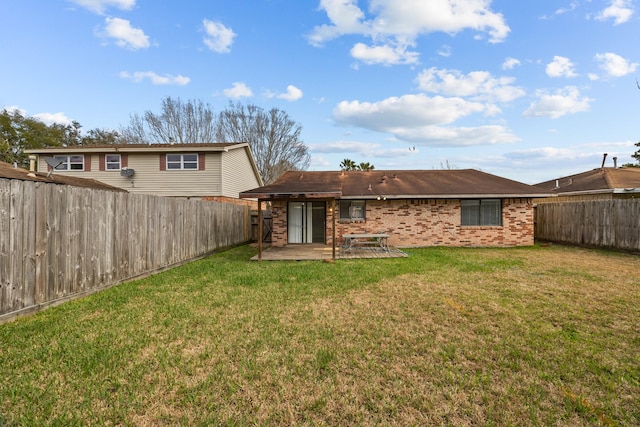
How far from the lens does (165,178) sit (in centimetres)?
1786

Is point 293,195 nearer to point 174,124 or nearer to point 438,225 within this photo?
point 438,225

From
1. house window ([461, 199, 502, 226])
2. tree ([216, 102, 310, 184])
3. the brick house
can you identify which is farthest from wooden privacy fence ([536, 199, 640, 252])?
tree ([216, 102, 310, 184])

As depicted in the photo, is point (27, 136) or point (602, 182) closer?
point (602, 182)

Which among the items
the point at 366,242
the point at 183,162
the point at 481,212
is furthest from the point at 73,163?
the point at 481,212

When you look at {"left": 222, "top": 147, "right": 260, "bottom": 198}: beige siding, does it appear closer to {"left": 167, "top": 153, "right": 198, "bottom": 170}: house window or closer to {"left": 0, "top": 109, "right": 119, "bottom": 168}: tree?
{"left": 167, "top": 153, "right": 198, "bottom": 170}: house window

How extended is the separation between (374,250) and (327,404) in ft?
31.7

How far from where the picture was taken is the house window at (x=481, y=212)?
13531mm

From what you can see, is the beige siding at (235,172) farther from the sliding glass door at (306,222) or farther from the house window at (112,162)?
the house window at (112,162)

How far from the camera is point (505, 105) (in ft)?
52.2

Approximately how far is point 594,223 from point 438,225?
19.6ft

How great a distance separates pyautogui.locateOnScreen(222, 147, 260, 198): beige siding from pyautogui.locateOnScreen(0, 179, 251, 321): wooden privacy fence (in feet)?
29.4

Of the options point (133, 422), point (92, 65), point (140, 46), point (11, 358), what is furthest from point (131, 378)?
point (92, 65)

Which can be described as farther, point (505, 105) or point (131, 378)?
point (505, 105)

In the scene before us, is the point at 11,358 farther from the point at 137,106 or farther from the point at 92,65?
the point at 137,106
